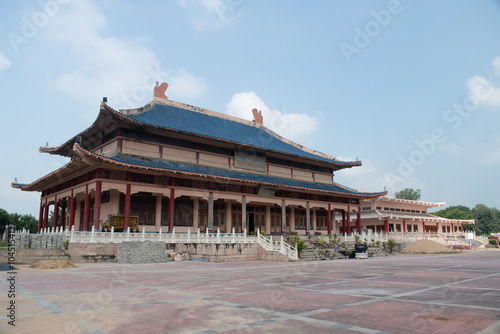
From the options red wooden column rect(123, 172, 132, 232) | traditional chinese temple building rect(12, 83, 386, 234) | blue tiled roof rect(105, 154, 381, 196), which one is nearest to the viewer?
red wooden column rect(123, 172, 132, 232)

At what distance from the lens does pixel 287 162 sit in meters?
32.9

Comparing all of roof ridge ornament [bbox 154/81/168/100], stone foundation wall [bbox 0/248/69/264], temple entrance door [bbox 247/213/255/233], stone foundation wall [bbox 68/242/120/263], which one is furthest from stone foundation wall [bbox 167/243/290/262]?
roof ridge ornament [bbox 154/81/168/100]

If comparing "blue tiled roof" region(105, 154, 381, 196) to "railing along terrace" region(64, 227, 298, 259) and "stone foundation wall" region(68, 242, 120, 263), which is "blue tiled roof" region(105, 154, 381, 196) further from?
"stone foundation wall" region(68, 242, 120, 263)

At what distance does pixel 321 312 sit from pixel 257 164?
24417 mm

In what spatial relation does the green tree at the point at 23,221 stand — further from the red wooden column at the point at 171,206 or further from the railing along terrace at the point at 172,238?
the railing along terrace at the point at 172,238

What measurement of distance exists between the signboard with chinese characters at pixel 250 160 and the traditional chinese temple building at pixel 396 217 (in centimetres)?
1556

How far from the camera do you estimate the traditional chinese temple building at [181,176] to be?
21812 millimetres

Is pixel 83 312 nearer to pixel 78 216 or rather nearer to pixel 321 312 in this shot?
pixel 321 312

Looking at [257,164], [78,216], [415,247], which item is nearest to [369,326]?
[257,164]

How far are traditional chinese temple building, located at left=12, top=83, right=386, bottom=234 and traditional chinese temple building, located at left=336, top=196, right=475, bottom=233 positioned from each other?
8982mm

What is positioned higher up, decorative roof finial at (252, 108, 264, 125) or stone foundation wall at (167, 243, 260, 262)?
decorative roof finial at (252, 108, 264, 125)

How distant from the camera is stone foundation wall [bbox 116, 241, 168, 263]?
17.3m

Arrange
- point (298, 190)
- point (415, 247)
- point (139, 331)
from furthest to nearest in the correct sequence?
1. point (415, 247)
2. point (298, 190)
3. point (139, 331)

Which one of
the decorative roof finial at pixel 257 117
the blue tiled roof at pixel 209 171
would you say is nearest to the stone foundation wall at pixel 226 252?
the blue tiled roof at pixel 209 171
